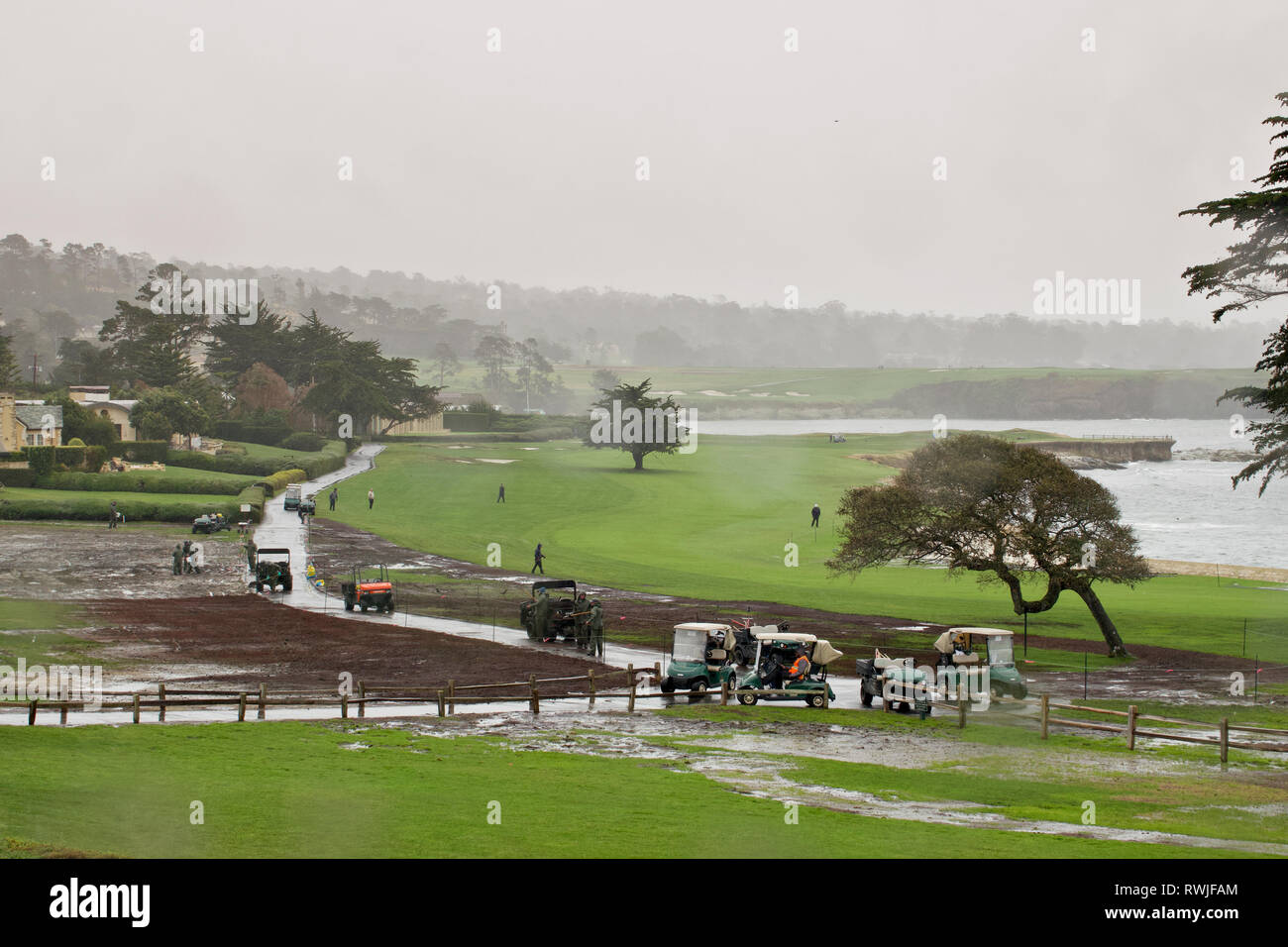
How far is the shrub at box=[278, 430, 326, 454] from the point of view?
13000 centimetres

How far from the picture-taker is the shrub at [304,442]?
13000 cm

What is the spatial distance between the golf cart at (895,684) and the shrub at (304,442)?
10244 centimetres

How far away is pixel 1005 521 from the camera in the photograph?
46.8 metres

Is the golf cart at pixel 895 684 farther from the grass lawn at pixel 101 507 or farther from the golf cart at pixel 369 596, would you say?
the grass lawn at pixel 101 507

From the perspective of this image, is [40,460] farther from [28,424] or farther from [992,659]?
[992,659]

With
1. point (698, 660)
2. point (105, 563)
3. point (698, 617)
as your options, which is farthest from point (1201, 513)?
point (105, 563)

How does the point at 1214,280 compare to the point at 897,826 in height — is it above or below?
above

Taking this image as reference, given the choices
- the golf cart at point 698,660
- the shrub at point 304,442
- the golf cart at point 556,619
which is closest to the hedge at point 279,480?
the shrub at point 304,442

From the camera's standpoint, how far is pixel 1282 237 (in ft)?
131
